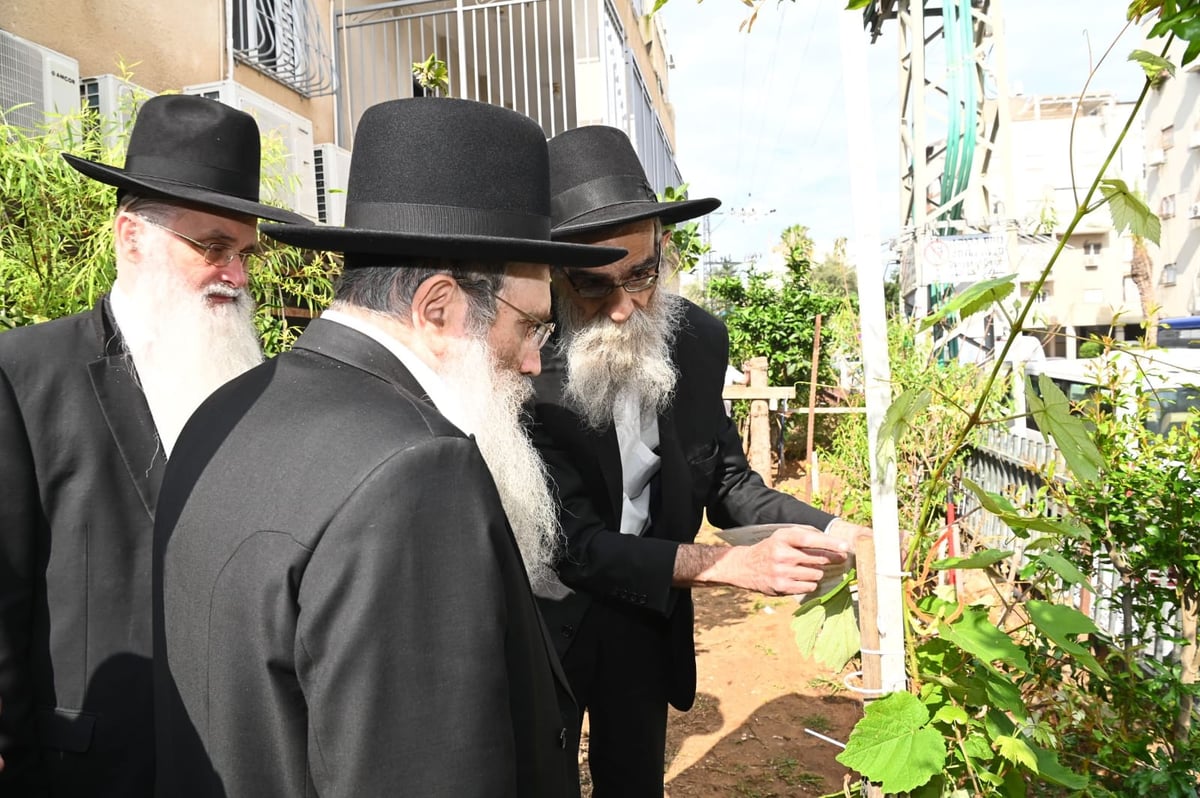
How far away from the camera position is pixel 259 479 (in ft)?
3.63

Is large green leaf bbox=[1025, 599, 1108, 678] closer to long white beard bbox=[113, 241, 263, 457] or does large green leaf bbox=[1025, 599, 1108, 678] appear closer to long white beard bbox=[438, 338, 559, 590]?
long white beard bbox=[438, 338, 559, 590]

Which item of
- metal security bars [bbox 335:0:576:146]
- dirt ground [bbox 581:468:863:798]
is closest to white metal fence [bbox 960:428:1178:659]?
dirt ground [bbox 581:468:863:798]

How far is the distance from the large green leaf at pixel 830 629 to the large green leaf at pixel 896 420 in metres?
0.42

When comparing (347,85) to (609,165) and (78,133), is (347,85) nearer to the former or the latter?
(78,133)

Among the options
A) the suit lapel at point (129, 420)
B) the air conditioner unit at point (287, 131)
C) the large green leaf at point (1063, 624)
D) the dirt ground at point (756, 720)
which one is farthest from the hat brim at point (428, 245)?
the air conditioner unit at point (287, 131)

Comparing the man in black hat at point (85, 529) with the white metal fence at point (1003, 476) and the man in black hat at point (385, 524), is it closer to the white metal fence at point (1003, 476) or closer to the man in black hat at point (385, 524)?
the man in black hat at point (385, 524)

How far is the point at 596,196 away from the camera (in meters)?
2.37

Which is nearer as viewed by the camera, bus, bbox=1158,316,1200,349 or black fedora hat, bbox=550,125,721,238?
black fedora hat, bbox=550,125,721,238

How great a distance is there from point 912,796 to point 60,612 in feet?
5.62

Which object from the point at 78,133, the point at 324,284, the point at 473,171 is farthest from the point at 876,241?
the point at 78,133

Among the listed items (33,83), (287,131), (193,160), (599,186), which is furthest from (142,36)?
(599,186)

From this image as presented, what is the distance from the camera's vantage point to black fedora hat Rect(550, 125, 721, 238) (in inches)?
92.0

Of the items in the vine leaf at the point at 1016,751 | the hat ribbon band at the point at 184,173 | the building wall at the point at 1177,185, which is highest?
the building wall at the point at 1177,185

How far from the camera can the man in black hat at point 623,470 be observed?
7.21 ft
